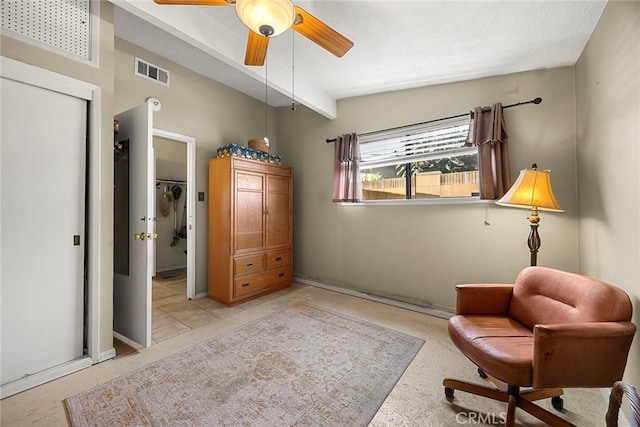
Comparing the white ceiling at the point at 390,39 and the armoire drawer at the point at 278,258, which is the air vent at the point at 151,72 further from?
the armoire drawer at the point at 278,258

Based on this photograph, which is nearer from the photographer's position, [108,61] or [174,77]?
[108,61]

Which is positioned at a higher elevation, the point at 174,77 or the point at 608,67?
the point at 174,77

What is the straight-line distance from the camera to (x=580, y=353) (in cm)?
125

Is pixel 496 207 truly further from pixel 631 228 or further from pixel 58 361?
pixel 58 361

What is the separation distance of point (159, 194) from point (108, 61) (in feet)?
12.3

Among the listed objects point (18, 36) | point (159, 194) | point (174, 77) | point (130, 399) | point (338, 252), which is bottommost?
point (130, 399)

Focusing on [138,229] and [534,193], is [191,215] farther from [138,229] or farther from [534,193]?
[534,193]

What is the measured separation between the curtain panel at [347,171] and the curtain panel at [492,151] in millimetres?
1400

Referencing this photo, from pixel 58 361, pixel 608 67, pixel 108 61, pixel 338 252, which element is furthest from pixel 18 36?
pixel 608 67

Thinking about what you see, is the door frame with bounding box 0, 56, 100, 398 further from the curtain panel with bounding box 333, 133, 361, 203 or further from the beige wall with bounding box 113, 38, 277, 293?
the curtain panel with bounding box 333, 133, 361, 203

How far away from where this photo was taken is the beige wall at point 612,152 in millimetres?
1401

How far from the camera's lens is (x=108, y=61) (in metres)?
2.04

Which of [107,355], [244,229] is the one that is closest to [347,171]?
[244,229]

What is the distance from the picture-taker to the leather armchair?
4.06ft
